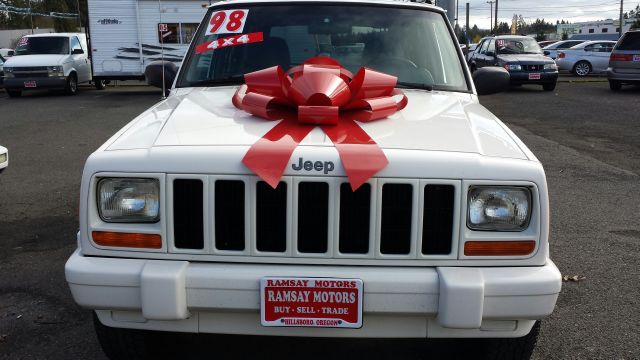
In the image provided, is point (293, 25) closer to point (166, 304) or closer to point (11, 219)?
Result: point (166, 304)

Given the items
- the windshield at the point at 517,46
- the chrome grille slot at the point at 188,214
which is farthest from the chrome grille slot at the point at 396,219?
the windshield at the point at 517,46

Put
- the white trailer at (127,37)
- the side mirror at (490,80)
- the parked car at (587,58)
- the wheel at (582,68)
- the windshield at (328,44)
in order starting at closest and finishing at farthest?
the windshield at (328,44)
the side mirror at (490,80)
the white trailer at (127,37)
the parked car at (587,58)
the wheel at (582,68)

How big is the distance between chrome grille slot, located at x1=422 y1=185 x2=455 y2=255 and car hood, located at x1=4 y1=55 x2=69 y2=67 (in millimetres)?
18193

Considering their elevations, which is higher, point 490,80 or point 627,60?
point 490,80

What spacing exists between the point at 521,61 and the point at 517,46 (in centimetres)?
151

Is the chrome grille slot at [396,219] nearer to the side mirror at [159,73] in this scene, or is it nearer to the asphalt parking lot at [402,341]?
the asphalt parking lot at [402,341]

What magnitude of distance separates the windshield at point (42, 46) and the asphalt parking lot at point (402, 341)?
7398 mm

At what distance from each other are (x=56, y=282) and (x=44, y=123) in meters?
9.41

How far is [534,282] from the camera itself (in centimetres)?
259

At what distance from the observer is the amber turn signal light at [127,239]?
8.66 ft

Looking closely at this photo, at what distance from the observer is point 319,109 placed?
304 centimetres

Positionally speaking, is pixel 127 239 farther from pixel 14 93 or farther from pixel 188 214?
pixel 14 93

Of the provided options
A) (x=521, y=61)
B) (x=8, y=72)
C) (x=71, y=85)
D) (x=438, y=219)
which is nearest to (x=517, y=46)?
(x=521, y=61)

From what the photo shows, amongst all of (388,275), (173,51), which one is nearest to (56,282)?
(388,275)
